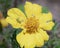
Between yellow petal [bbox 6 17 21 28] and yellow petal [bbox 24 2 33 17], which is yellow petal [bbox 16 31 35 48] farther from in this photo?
yellow petal [bbox 24 2 33 17]

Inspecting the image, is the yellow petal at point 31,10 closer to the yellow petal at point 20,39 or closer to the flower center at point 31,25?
the flower center at point 31,25

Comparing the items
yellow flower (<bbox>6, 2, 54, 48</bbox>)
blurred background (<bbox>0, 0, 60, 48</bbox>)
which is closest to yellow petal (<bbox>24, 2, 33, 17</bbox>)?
yellow flower (<bbox>6, 2, 54, 48</bbox>)

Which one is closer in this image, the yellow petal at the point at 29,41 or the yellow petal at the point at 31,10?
the yellow petal at the point at 29,41

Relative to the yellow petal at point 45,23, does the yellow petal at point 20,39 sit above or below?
below

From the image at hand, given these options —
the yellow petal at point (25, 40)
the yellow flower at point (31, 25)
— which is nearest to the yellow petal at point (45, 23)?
the yellow flower at point (31, 25)

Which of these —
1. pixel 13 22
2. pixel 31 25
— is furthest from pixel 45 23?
pixel 13 22

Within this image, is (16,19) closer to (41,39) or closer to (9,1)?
(41,39)

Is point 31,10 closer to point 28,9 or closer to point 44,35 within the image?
point 28,9

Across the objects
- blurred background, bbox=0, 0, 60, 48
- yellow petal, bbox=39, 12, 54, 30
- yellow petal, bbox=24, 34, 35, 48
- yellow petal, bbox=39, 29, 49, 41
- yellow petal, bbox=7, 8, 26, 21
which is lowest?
blurred background, bbox=0, 0, 60, 48

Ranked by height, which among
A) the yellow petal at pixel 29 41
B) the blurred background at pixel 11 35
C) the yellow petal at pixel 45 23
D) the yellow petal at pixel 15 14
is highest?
the yellow petal at pixel 15 14
